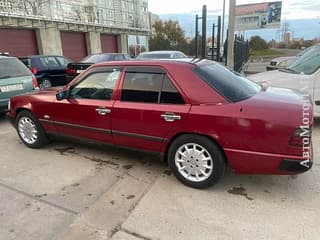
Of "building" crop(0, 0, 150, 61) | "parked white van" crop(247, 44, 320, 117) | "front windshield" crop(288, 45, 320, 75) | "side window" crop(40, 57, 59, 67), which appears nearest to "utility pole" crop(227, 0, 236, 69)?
"front windshield" crop(288, 45, 320, 75)

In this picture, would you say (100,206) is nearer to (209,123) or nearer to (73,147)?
A: (209,123)

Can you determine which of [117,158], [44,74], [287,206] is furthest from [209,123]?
[44,74]

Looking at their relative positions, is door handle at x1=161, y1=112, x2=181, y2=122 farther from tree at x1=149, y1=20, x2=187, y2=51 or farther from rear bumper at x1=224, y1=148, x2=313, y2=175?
tree at x1=149, y1=20, x2=187, y2=51

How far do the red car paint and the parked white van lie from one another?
1973mm

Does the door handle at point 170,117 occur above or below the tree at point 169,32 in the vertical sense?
below

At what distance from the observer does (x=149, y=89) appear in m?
3.45

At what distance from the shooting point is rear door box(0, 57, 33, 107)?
612cm

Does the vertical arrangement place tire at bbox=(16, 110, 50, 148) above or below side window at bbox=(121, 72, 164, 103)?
below

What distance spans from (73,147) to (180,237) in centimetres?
286

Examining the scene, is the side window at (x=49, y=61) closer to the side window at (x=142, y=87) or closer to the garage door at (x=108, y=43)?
the side window at (x=142, y=87)

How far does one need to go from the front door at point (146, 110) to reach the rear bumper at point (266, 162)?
2.37ft

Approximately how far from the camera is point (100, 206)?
297cm

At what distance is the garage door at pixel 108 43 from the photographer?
25.5 metres

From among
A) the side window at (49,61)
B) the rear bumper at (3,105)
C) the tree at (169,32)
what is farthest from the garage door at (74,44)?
the tree at (169,32)
